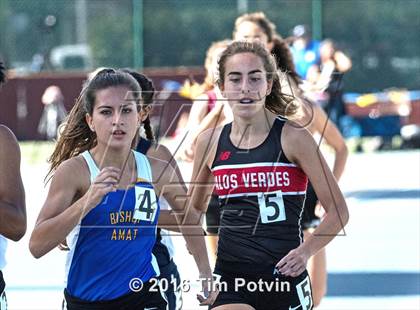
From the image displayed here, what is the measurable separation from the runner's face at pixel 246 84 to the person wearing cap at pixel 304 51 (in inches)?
467

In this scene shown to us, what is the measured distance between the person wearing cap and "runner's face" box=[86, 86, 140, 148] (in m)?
12.4

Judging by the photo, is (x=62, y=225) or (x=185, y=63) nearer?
(x=62, y=225)

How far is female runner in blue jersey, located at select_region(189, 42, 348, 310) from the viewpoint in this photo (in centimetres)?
456

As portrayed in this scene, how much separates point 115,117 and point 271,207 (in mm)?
784

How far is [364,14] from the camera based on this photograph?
21.5 metres

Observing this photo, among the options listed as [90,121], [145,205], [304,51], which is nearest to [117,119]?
[90,121]

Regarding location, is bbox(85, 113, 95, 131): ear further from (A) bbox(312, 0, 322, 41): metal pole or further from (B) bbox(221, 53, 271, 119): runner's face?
(A) bbox(312, 0, 322, 41): metal pole

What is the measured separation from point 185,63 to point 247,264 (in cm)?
1823

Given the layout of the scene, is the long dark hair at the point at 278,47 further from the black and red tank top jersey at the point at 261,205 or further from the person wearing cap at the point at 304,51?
the person wearing cap at the point at 304,51

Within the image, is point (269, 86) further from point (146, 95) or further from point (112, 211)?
point (112, 211)

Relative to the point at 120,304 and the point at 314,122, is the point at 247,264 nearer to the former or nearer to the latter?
the point at 120,304

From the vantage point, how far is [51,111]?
2142cm

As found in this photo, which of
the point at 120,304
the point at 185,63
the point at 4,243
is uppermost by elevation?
the point at 4,243

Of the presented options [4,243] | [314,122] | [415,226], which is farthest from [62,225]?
[415,226]
